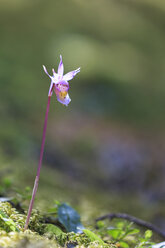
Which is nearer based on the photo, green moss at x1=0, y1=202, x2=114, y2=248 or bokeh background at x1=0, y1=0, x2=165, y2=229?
green moss at x1=0, y1=202, x2=114, y2=248

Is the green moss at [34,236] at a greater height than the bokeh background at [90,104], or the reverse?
the bokeh background at [90,104]

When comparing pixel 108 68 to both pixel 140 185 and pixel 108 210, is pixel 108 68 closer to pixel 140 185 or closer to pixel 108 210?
pixel 140 185

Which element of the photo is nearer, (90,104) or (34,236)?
(34,236)

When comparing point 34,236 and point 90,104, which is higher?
point 90,104

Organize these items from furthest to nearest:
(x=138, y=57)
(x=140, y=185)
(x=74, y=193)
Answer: (x=138, y=57), (x=140, y=185), (x=74, y=193)

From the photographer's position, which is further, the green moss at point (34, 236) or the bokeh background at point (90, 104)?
the bokeh background at point (90, 104)

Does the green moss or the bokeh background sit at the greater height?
the bokeh background

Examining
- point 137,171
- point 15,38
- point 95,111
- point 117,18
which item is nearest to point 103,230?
point 137,171

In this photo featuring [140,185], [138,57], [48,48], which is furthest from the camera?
[138,57]
